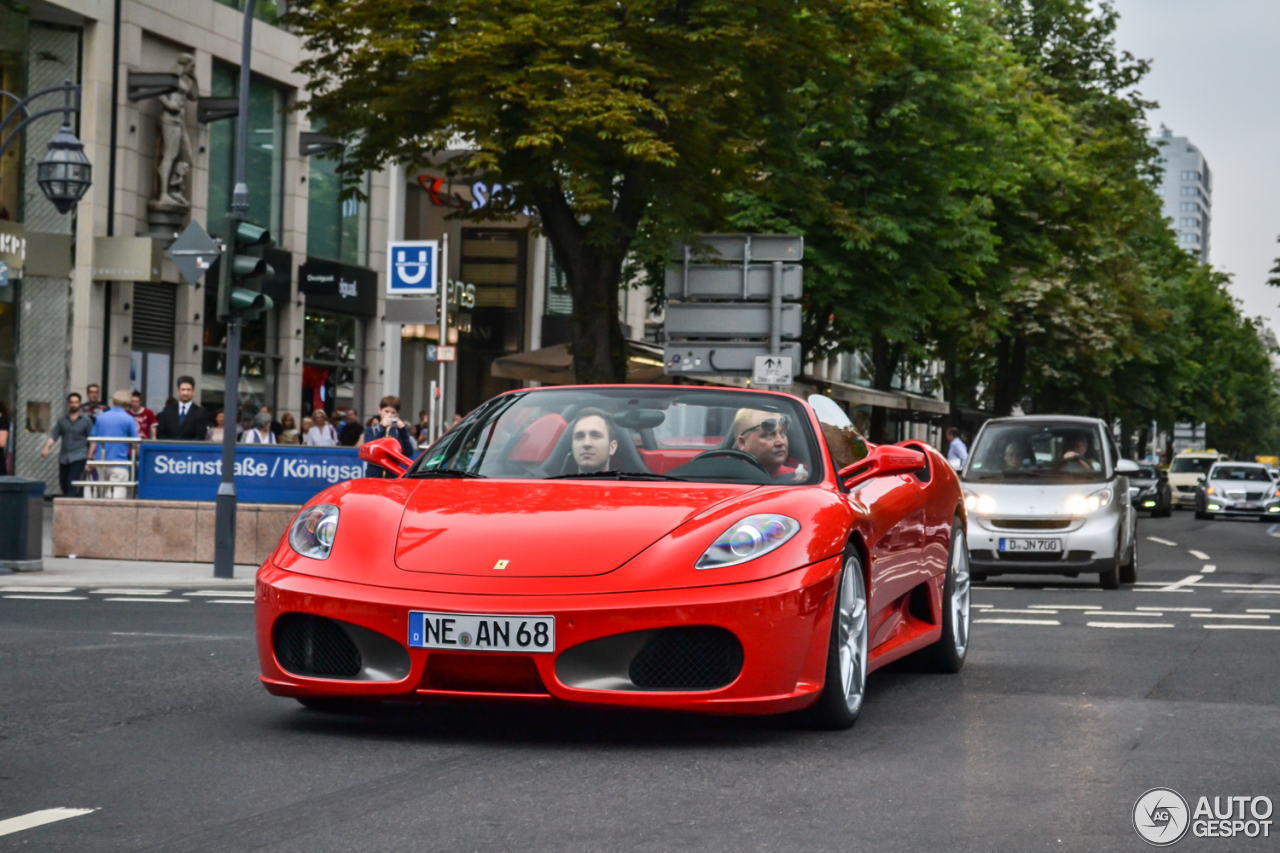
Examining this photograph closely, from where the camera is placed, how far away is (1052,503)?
16906 millimetres

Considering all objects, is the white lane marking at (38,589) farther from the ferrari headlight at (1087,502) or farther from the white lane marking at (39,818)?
the white lane marking at (39,818)

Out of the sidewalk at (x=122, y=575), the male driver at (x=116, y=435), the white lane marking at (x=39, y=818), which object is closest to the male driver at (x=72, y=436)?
the male driver at (x=116, y=435)

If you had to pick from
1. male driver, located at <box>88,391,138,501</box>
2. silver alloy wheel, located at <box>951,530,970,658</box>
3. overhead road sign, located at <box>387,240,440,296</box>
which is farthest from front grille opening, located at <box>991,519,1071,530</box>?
male driver, located at <box>88,391,138,501</box>

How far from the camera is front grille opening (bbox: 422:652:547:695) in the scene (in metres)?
5.80

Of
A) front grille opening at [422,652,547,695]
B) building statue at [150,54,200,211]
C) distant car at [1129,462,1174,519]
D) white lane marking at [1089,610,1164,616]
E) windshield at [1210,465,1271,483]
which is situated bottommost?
distant car at [1129,462,1174,519]

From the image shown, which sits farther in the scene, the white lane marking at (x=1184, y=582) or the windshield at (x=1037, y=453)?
the windshield at (x=1037, y=453)

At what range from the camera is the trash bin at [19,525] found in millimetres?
15219

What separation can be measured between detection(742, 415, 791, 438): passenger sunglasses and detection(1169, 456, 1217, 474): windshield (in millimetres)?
48501

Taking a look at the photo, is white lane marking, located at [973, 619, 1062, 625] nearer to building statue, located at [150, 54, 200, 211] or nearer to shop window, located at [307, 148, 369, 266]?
building statue, located at [150, 54, 200, 211]

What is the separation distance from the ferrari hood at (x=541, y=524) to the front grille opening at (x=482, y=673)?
0.88ft

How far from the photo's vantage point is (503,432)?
714 centimetres

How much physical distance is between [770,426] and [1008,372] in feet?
132

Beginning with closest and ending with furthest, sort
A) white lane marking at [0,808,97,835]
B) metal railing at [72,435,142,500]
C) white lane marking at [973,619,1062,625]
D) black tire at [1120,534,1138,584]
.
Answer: white lane marking at [0,808,97,835] → white lane marking at [973,619,1062,625] → black tire at [1120,534,1138,584] → metal railing at [72,435,142,500]

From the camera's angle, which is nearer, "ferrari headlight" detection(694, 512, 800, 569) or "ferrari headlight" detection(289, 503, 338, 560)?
"ferrari headlight" detection(694, 512, 800, 569)
